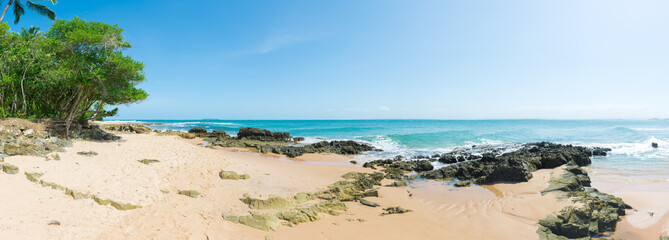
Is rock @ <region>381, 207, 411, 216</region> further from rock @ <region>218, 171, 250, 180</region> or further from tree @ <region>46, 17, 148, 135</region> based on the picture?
tree @ <region>46, 17, 148, 135</region>

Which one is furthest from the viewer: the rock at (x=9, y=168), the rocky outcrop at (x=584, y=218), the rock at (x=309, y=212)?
the rock at (x=9, y=168)

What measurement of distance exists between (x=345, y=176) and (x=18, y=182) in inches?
446

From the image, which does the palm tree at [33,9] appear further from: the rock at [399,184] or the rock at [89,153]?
the rock at [399,184]

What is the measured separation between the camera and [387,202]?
32.3 ft

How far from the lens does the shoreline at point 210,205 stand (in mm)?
5938

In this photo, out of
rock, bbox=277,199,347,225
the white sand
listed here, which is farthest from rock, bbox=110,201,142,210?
rock, bbox=277,199,347,225

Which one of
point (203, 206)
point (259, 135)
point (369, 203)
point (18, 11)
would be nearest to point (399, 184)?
point (369, 203)

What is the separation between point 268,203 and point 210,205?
5.69ft

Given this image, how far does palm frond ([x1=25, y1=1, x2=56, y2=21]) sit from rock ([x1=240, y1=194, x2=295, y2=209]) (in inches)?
1100

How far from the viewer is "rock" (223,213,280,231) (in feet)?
22.1

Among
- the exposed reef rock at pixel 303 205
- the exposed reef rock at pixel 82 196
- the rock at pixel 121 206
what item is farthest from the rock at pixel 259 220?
the exposed reef rock at pixel 82 196

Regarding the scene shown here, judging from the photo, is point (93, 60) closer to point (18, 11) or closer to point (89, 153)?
point (89, 153)

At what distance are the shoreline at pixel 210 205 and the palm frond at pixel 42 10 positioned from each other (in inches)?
715

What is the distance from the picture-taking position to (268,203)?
8438 mm
